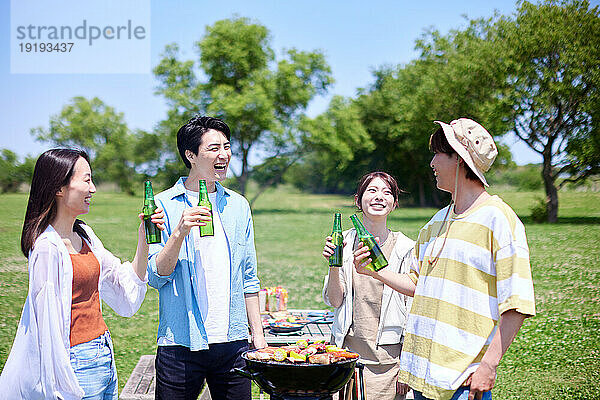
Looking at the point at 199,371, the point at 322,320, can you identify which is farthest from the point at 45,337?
the point at 322,320

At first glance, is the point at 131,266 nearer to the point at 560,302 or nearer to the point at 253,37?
the point at 560,302

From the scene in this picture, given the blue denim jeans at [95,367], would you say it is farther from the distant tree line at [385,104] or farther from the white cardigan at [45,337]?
the distant tree line at [385,104]

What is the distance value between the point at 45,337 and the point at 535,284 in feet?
41.0

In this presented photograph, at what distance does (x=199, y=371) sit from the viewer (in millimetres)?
2904

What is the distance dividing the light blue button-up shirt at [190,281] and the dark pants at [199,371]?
0.07 meters

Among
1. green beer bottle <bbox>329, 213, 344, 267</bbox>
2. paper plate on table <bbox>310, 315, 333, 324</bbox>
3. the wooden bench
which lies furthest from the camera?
the wooden bench

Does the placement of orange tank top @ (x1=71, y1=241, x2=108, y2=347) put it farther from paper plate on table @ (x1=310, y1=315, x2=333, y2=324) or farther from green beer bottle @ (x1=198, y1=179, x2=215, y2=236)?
paper plate on table @ (x1=310, y1=315, x2=333, y2=324)

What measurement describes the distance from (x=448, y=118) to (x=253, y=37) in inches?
626

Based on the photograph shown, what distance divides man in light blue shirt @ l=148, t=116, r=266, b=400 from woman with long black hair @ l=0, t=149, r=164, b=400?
19 cm

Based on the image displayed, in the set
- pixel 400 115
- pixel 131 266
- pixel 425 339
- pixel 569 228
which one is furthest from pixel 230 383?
pixel 400 115

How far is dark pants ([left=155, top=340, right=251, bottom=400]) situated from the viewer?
286 cm

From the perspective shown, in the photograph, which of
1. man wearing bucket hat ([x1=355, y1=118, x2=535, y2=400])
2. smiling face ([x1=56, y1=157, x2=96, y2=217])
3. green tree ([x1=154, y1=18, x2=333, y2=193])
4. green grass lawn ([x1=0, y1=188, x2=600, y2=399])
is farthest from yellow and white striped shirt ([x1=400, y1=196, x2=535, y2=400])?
green tree ([x1=154, y1=18, x2=333, y2=193])

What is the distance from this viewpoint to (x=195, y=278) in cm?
289

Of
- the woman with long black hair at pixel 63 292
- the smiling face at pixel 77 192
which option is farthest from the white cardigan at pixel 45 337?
the smiling face at pixel 77 192
